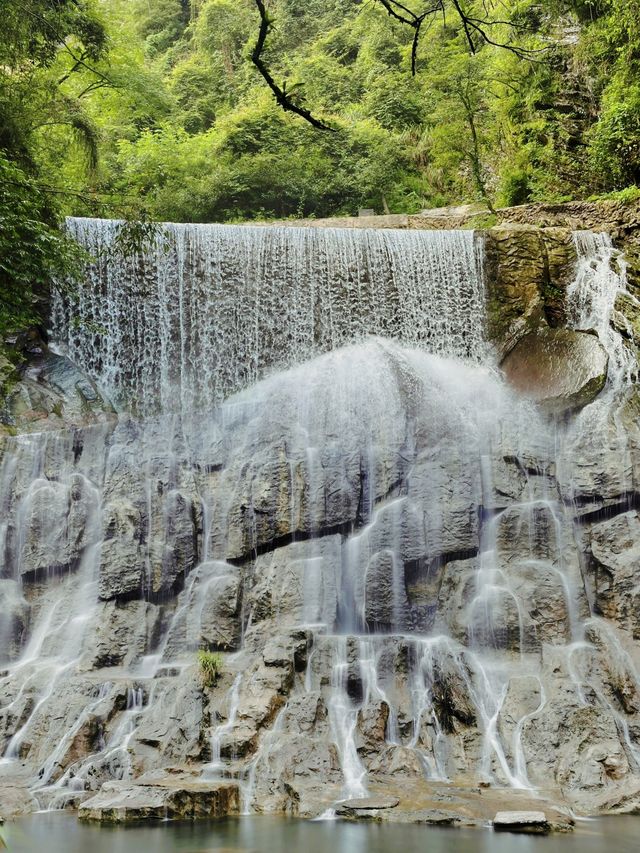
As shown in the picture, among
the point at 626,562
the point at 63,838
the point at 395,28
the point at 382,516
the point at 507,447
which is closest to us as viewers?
the point at 63,838

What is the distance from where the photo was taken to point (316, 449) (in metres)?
12.4

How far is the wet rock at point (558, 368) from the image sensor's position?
13430 mm

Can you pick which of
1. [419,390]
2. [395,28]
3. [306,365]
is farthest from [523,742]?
[395,28]

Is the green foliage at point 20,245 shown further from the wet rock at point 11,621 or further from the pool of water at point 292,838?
the pool of water at point 292,838

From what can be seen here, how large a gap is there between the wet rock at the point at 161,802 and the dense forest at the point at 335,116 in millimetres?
9108

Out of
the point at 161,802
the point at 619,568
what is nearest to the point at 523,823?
the point at 161,802

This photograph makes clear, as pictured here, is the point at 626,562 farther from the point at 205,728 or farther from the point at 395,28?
the point at 395,28

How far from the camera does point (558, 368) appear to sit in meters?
14.2

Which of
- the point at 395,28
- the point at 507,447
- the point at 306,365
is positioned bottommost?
the point at 507,447

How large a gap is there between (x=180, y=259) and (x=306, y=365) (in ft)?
11.6

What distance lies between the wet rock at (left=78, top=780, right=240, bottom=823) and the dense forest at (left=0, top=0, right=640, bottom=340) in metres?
9.11

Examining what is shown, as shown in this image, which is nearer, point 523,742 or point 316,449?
point 523,742

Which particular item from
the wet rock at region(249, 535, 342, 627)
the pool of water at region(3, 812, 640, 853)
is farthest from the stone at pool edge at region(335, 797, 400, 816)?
the wet rock at region(249, 535, 342, 627)

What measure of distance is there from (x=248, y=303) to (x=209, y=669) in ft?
28.5
